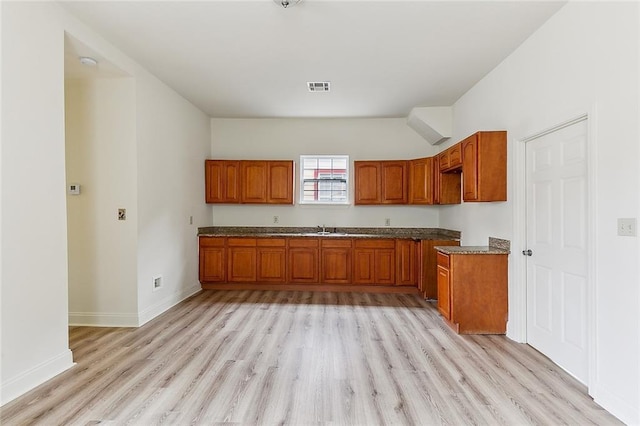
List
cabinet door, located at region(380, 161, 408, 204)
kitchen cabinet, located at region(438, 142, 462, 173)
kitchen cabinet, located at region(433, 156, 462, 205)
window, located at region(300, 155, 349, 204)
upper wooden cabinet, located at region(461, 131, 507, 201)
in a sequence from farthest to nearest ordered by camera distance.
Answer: window, located at region(300, 155, 349, 204) → cabinet door, located at region(380, 161, 408, 204) → kitchen cabinet, located at region(433, 156, 462, 205) → kitchen cabinet, located at region(438, 142, 462, 173) → upper wooden cabinet, located at region(461, 131, 507, 201)

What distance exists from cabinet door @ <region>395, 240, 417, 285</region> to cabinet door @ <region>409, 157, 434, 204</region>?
0.74 metres

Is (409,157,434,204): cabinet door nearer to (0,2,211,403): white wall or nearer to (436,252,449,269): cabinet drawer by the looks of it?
(436,252,449,269): cabinet drawer

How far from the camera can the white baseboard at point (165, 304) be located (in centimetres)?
373

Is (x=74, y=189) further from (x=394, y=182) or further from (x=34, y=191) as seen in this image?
(x=394, y=182)

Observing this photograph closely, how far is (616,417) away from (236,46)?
4159 mm

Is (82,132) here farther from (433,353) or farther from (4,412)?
(433,353)

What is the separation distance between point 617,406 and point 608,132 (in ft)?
5.79

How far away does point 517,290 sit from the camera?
3.26m

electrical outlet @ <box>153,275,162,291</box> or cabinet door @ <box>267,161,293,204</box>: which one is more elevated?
cabinet door @ <box>267,161,293,204</box>

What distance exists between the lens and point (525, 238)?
321 cm

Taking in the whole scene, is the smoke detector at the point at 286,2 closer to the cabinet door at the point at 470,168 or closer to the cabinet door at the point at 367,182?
the cabinet door at the point at 470,168

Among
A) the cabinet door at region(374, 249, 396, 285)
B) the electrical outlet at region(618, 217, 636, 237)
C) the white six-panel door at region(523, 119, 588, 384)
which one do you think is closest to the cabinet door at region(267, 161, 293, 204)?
the cabinet door at region(374, 249, 396, 285)

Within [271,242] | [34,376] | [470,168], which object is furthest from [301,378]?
[271,242]

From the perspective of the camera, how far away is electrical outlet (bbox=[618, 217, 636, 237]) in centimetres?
198
